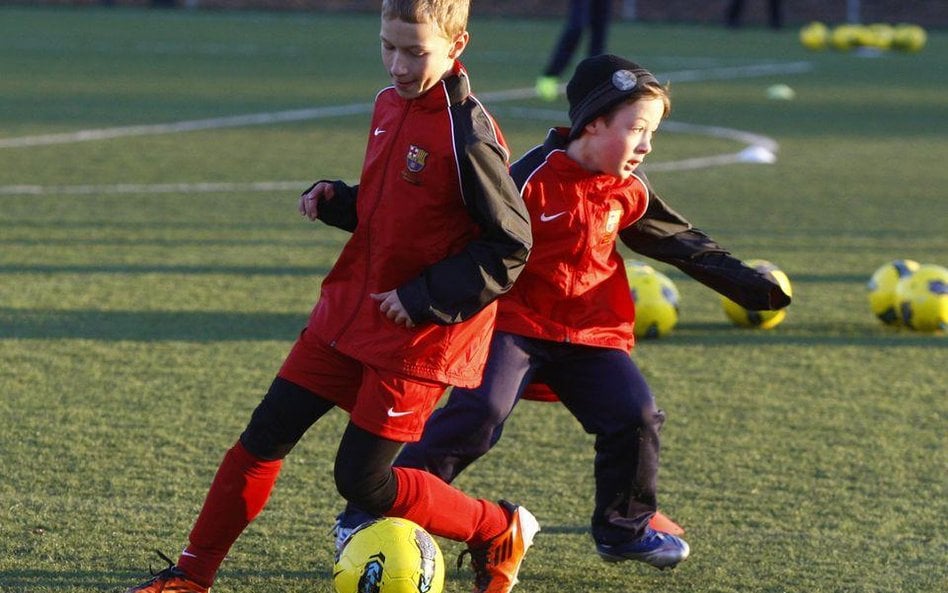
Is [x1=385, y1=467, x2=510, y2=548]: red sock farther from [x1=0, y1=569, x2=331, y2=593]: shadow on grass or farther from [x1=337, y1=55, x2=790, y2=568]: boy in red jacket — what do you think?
[x1=0, y1=569, x2=331, y2=593]: shadow on grass

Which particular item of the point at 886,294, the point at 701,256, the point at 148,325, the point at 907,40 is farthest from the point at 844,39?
the point at 701,256

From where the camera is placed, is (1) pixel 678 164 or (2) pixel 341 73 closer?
(1) pixel 678 164

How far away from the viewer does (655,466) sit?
4.07m

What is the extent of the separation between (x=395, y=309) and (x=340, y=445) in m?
0.42

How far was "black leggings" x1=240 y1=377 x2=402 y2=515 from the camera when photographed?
3582mm

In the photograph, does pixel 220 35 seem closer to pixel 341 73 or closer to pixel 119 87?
pixel 341 73

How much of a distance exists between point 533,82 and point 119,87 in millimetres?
4869

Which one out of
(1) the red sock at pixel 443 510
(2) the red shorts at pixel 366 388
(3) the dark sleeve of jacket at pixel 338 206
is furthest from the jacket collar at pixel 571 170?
(1) the red sock at pixel 443 510

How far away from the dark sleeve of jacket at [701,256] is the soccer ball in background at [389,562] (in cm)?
102

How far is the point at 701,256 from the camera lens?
4176 mm

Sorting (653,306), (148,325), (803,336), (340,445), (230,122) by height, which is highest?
(340,445)

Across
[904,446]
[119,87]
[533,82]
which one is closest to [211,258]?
[904,446]

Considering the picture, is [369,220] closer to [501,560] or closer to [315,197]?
[315,197]

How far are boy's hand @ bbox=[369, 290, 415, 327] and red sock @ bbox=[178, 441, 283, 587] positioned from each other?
1.77ft
